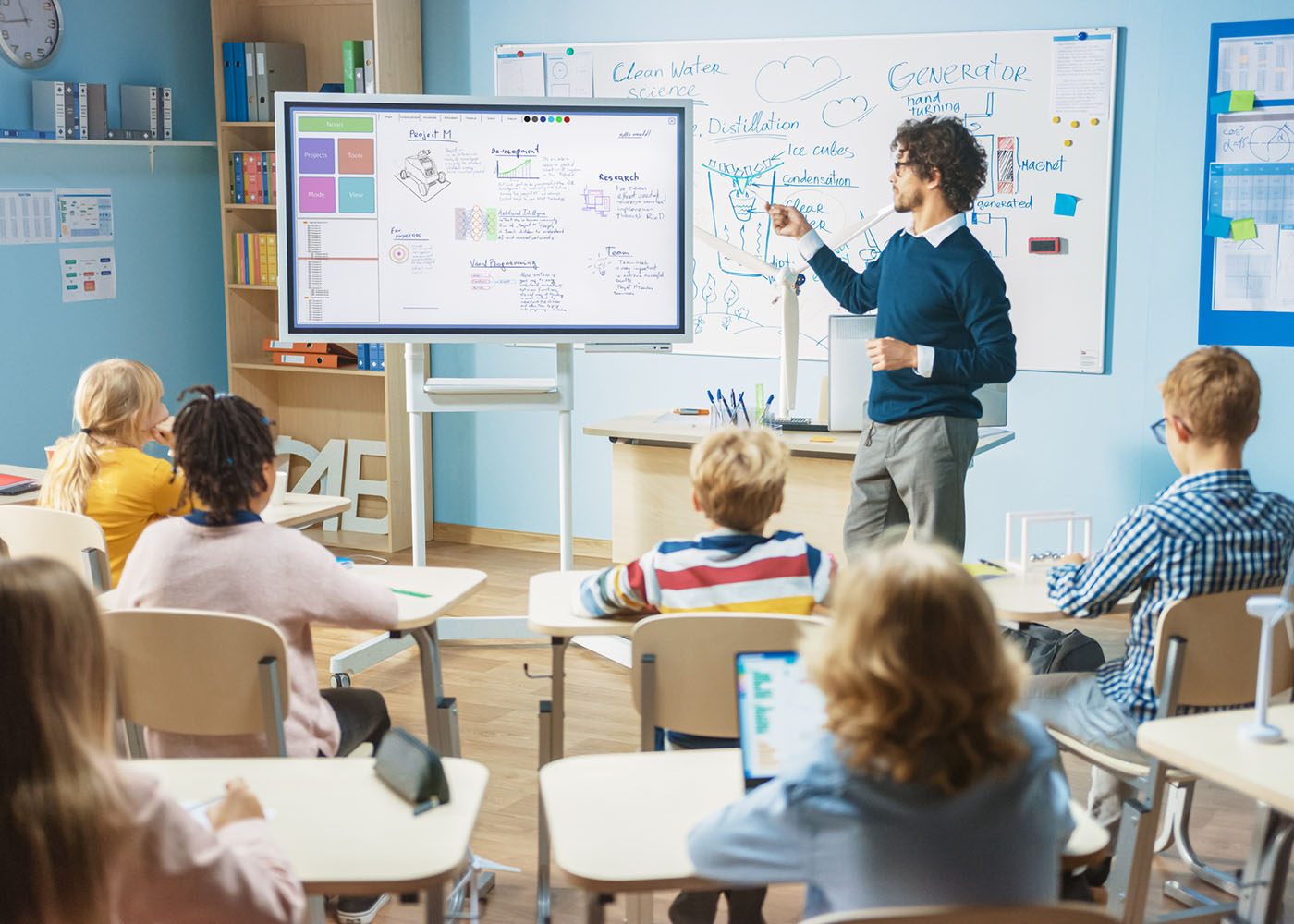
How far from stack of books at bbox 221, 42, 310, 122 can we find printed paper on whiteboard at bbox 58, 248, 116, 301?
2.80ft

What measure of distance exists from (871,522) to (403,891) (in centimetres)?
241

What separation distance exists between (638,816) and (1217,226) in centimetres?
369

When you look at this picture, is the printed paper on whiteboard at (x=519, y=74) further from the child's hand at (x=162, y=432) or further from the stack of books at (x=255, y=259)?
the child's hand at (x=162, y=432)

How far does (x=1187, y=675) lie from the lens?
7.73ft

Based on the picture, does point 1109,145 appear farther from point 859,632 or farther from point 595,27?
point 859,632

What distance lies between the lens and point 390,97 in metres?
3.95

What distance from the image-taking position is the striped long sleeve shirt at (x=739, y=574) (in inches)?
90.7

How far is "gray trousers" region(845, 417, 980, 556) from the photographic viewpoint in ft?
11.7

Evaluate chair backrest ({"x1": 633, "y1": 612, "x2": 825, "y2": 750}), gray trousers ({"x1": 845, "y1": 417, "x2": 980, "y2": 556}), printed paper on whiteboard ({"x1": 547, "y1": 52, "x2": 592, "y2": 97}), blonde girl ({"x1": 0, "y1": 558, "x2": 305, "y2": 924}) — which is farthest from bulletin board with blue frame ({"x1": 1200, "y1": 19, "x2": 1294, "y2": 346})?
blonde girl ({"x1": 0, "y1": 558, "x2": 305, "y2": 924})

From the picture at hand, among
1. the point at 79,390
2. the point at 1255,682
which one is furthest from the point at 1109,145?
the point at 79,390

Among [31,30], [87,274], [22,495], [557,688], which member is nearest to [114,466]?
[22,495]

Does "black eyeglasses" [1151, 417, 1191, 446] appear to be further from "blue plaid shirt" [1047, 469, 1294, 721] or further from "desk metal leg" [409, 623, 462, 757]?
"desk metal leg" [409, 623, 462, 757]

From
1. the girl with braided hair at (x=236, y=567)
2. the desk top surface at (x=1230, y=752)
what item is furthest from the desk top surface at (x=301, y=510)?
the desk top surface at (x=1230, y=752)

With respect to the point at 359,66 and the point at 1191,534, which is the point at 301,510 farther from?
the point at 359,66
